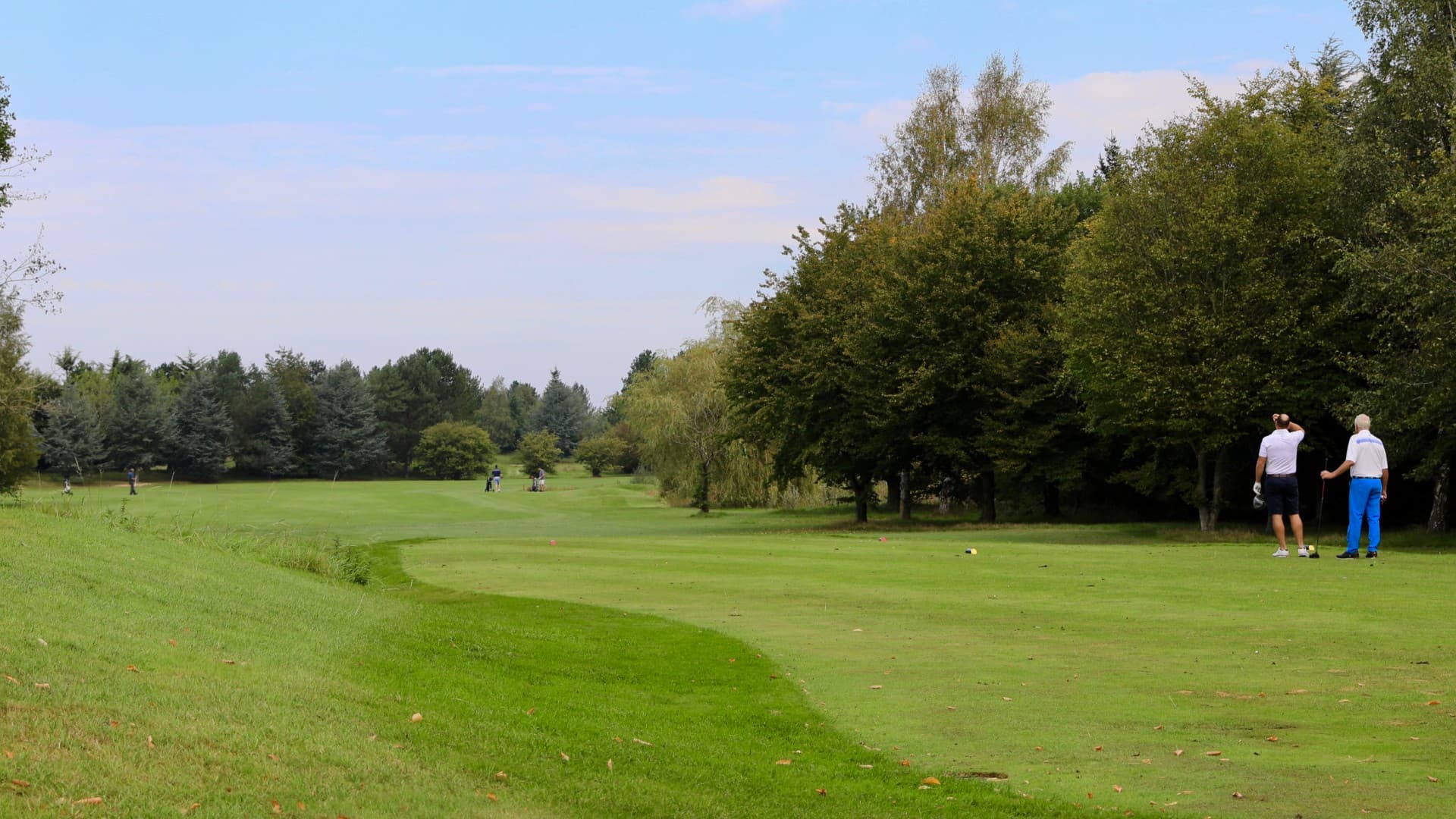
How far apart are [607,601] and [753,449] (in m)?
45.9

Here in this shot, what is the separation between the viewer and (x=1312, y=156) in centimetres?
3341

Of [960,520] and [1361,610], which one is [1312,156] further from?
[1361,610]

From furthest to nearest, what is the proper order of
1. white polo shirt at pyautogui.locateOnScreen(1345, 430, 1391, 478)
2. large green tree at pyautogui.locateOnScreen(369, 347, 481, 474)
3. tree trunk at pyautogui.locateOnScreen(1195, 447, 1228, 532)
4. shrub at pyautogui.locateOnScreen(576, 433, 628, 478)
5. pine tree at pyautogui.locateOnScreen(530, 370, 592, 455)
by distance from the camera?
pine tree at pyautogui.locateOnScreen(530, 370, 592, 455) < large green tree at pyautogui.locateOnScreen(369, 347, 481, 474) < shrub at pyautogui.locateOnScreen(576, 433, 628, 478) < tree trunk at pyautogui.locateOnScreen(1195, 447, 1228, 532) < white polo shirt at pyautogui.locateOnScreen(1345, 430, 1391, 478)

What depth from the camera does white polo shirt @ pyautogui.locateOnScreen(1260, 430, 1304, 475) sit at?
19.5 m

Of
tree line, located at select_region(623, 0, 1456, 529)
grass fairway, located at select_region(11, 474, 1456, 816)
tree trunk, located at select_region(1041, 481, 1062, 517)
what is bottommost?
grass fairway, located at select_region(11, 474, 1456, 816)

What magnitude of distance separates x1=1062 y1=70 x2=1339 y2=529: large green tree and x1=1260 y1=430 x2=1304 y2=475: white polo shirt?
11789 mm

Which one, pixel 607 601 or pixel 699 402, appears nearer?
pixel 607 601

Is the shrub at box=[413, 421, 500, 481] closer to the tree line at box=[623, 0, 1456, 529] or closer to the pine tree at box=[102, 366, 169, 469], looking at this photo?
the pine tree at box=[102, 366, 169, 469]

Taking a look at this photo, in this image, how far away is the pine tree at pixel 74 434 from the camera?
85.4 m

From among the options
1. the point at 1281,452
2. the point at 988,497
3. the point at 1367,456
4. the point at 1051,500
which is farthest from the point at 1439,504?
the point at 1051,500

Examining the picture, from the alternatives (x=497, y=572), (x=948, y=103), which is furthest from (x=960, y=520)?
(x=497, y=572)

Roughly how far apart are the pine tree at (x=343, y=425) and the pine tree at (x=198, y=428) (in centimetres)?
1306

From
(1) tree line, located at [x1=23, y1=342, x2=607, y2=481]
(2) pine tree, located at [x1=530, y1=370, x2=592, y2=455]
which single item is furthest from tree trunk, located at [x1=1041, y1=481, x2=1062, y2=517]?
(2) pine tree, located at [x1=530, y1=370, x2=592, y2=455]

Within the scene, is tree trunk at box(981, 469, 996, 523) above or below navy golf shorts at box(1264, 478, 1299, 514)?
below
